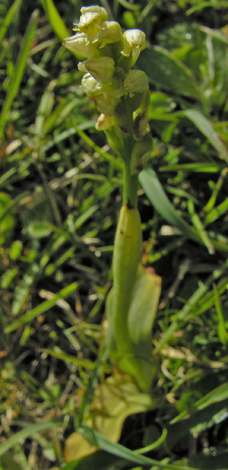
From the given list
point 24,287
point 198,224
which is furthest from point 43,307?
point 198,224

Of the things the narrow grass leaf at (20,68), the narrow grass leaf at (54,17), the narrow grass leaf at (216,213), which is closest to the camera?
the narrow grass leaf at (216,213)

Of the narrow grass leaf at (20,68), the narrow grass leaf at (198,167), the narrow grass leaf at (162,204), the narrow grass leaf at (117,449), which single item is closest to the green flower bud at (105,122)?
the narrow grass leaf at (162,204)

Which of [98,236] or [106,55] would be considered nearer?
[106,55]

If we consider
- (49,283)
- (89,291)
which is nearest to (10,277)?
(49,283)

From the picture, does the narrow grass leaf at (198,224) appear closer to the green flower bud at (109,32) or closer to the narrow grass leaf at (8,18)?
the green flower bud at (109,32)

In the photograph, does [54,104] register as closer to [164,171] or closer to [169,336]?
[164,171]

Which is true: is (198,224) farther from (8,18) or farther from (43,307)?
(8,18)

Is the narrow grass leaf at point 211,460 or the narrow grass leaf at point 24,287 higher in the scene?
the narrow grass leaf at point 24,287
